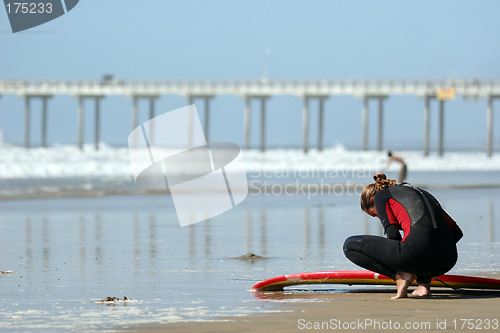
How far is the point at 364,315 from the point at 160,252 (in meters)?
4.37

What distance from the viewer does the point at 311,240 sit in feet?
37.0

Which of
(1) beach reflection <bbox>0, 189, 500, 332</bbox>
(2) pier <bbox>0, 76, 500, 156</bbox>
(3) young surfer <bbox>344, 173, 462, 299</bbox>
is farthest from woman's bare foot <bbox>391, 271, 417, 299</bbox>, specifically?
(2) pier <bbox>0, 76, 500, 156</bbox>

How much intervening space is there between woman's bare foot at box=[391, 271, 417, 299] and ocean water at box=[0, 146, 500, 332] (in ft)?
2.14

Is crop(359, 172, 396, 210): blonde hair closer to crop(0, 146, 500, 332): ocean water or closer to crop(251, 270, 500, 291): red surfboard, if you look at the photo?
crop(251, 270, 500, 291): red surfboard

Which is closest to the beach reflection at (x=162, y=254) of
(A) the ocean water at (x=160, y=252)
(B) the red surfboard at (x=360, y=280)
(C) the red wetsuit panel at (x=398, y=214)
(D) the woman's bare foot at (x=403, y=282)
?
(A) the ocean water at (x=160, y=252)

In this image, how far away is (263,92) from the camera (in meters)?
63.4

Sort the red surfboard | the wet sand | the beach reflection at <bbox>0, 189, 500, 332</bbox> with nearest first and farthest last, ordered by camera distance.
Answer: the wet sand, the beach reflection at <bbox>0, 189, 500, 332</bbox>, the red surfboard

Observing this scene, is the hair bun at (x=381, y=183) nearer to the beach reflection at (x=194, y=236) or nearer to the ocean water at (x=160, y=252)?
the ocean water at (x=160, y=252)

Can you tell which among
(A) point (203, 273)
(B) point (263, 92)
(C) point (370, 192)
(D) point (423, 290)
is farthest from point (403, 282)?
(B) point (263, 92)

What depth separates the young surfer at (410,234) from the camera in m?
6.54

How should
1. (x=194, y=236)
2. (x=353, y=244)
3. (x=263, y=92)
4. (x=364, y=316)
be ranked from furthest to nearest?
(x=263, y=92)
(x=194, y=236)
(x=353, y=244)
(x=364, y=316)

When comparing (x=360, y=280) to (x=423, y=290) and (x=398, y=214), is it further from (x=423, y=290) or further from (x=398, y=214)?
(x=398, y=214)

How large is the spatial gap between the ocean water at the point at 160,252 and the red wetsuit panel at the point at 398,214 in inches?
34.8

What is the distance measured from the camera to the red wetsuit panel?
655cm
